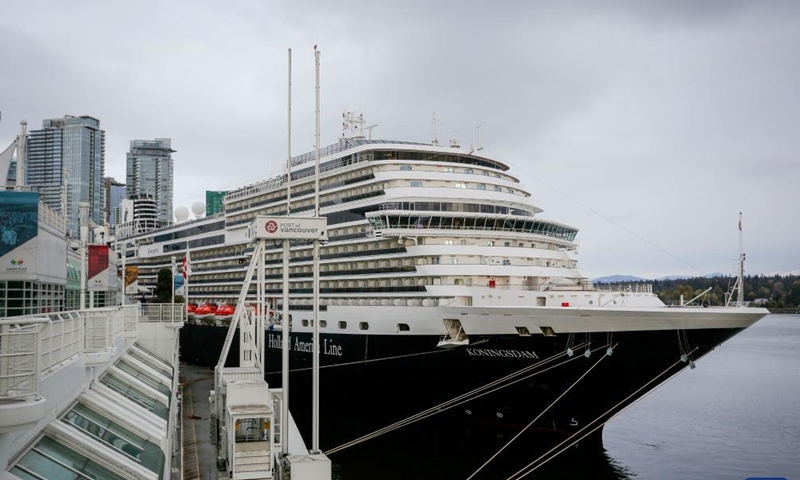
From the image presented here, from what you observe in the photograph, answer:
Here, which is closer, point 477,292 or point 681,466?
point 477,292

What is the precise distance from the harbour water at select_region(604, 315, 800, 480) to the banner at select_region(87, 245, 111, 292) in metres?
19.6

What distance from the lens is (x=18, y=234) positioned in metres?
19.7

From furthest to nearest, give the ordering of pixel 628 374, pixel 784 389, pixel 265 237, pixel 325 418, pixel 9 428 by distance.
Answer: pixel 784 389 → pixel 325 418 → pixel 628 374 → pixel 265 237 → pixel 9 428

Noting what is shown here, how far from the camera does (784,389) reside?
60219mm

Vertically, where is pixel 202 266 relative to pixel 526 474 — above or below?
above

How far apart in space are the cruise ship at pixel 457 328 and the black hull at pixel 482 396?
0.06 metres

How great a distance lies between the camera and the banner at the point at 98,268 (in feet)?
72.5

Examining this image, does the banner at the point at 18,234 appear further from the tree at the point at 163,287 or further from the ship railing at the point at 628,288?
the tree at the point at 163,287

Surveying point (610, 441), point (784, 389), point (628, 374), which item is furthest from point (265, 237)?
point (784, 389)

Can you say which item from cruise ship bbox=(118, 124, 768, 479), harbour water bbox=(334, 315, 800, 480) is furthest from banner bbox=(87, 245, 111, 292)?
harbour water bbox=(334, 315, 800, 480)

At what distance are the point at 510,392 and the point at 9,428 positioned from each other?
80.0 ft

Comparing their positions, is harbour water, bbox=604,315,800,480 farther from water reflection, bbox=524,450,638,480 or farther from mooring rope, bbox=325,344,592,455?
mooring rope, bbox=325,344,592,455

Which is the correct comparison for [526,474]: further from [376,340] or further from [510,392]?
[376,340]

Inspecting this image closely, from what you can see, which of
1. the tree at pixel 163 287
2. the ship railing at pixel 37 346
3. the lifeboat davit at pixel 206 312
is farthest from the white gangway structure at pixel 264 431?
the tree at pixel 163 287
